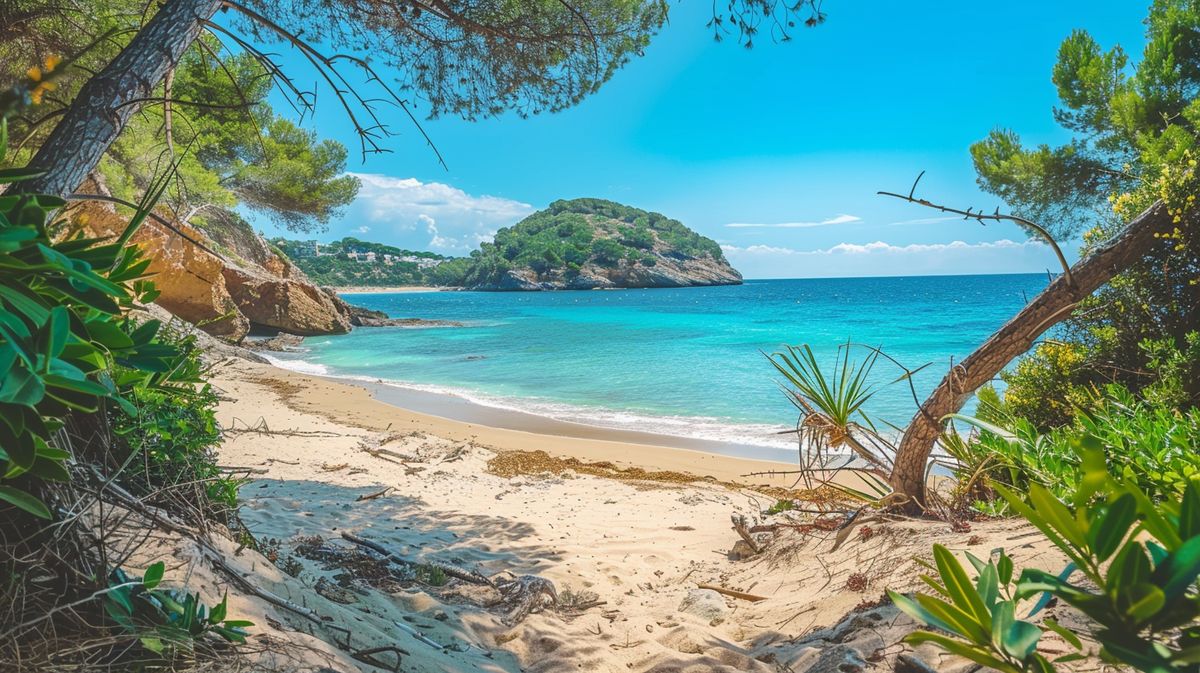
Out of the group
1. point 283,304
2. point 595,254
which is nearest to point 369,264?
→ point 595,254

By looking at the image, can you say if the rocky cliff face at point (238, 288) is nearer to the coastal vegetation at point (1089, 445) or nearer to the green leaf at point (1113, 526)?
the coastal vegetation at point (1089, 445)

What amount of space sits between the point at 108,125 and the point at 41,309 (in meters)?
1.51

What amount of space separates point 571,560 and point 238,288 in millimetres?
22003

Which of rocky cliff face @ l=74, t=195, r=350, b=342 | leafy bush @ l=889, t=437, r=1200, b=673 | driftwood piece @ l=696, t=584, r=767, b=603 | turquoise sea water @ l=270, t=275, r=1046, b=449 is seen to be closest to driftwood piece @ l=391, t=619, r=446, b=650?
driftwood piece @ l=696, t=584, r=767, b=603

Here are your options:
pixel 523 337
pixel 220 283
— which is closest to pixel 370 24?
pixel 220 283

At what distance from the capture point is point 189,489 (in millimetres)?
2033

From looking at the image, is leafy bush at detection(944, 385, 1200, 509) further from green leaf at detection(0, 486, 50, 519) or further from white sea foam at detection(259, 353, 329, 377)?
white sea foam at detection(259, 353, 329, 377)

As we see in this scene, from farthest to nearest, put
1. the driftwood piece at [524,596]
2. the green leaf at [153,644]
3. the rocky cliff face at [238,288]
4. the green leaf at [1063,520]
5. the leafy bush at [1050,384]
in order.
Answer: the rocky cliff face at [238,288], the leafy bush at [1050,384], the driftwood piece at [524,596], the green leaf at [153,644], the green leaf at [1063,520]

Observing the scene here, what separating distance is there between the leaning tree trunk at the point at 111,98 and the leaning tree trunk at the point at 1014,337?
13.1 feet

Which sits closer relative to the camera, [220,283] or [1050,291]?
[1050,291]

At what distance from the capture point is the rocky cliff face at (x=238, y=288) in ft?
48.1

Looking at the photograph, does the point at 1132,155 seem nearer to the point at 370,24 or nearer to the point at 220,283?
the point at 370,24

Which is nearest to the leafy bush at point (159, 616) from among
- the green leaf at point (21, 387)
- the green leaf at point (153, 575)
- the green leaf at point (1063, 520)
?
the green leaf at point (153, 575)

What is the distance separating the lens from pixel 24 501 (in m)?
1.14
